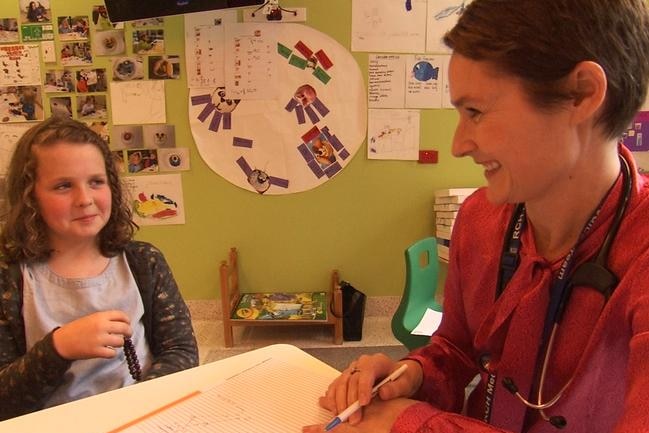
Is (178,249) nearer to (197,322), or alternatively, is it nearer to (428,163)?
(197,322)

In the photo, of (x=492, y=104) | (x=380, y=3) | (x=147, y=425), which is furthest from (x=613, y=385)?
(x=380, y=3)

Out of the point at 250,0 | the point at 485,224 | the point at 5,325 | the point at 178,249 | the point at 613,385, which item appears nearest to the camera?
the point at 613,385

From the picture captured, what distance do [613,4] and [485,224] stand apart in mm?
414

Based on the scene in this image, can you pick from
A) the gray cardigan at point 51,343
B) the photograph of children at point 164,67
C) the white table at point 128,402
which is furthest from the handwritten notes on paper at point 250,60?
the white table at point 128,402

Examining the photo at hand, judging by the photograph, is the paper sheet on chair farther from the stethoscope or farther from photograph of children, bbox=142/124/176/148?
photograph of children, bbox=142/124/176/148

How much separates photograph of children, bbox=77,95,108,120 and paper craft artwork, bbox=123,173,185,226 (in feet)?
0.97

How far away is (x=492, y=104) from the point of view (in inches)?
26.3

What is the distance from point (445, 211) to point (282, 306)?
1.01 metres

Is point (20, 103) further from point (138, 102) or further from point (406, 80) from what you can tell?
→ point (406, 80)

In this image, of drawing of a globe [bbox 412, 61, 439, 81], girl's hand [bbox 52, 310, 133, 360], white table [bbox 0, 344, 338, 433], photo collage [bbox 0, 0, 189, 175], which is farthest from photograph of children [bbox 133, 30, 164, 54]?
white table [bbox 0, 344, 338, 433]

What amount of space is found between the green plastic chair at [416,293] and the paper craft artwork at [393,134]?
2.29ft

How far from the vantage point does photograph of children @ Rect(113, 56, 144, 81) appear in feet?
8.38

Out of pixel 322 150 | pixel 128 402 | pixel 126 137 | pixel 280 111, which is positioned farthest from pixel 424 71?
pixel 128 402

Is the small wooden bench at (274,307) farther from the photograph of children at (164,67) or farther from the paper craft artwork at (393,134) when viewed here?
the photograph of children at (164,67)
